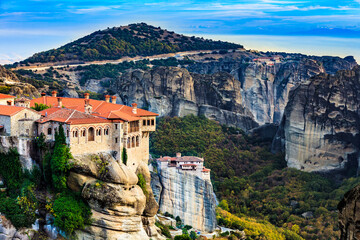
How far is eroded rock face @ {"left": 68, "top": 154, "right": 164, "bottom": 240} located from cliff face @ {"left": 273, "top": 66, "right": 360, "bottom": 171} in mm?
38531

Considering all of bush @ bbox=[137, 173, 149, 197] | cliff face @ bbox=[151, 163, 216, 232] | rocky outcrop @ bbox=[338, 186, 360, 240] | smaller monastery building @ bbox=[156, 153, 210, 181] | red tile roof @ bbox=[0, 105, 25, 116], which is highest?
rocky outcrop @ bbox=[338, 186, 360, 240]

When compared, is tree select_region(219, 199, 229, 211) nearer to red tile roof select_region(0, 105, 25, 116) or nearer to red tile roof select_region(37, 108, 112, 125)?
red tile roof select_region(37, 108, 112, 125)

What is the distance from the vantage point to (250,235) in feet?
177

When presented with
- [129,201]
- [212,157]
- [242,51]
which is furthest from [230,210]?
[242,51]

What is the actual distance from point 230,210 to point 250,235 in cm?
1040

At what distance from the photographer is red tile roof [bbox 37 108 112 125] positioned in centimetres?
3891

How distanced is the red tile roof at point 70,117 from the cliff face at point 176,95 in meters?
49.0

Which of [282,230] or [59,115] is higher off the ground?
[59,115]

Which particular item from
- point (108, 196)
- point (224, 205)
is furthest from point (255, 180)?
point (108, 196)

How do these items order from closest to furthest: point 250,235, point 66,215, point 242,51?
point 66,215, point 250,235, point 242,51

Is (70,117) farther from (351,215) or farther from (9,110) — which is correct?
(351,215)

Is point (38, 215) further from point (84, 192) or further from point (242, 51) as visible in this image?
point (242, 51)

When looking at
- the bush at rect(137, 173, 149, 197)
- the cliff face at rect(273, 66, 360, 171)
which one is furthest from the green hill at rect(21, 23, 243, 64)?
the bush at rect(137, 173, 149, 197)

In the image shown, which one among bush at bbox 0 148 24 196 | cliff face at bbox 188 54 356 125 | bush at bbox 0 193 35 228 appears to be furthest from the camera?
cliff face at bbox 188 54 356 125
